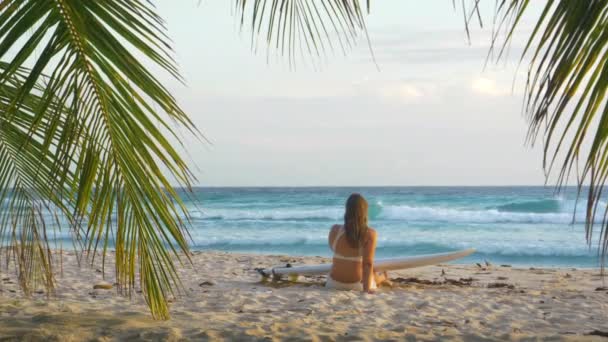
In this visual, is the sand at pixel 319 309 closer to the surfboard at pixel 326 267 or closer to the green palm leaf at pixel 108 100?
the surfboard at pixel 326 267

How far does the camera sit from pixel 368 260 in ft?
22.7

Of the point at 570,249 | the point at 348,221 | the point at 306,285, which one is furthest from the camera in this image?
the point at 570,249

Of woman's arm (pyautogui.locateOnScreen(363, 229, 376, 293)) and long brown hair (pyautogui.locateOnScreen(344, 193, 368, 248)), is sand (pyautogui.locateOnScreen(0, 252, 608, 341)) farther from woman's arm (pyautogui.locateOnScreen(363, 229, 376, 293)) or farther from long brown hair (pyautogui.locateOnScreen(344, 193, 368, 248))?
long brown hair (pyautogui.locateOnScreen(344, 193, 368, 248))

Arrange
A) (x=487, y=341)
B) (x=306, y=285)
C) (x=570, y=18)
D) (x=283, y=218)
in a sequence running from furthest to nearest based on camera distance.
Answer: (x=283, y=218)
(x=306, y=285)
(x=487, y=341)
(x=570, y=18)

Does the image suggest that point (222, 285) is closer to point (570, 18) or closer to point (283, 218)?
point (570, 18)

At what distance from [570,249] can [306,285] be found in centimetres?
873

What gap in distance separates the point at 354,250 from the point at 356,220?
29cm

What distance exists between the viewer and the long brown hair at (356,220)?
688 cm

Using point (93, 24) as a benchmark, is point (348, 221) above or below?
below

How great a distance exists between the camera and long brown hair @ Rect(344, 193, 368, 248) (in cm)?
688

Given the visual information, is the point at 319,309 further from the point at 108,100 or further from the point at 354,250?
the point at 108,100

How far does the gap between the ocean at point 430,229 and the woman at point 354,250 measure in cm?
471

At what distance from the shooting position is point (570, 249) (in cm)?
1466

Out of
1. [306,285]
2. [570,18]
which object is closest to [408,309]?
[306,285]
